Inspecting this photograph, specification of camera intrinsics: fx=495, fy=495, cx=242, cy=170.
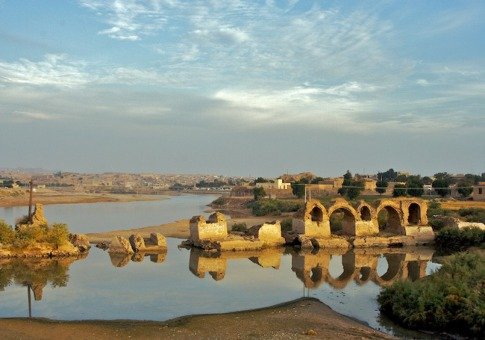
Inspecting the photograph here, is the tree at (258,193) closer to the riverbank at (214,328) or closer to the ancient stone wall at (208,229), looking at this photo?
the ancient stone wall at (208,229)

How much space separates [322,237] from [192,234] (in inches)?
297

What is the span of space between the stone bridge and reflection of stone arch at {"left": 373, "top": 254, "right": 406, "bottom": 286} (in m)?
4.35

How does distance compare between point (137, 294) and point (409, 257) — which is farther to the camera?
point (409, 257)

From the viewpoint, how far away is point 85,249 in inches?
994

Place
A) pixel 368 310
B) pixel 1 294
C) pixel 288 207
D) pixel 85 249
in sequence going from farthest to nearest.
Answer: pixel 288 207 → pixel 85 249 → pixel 1 294 → pixel 368 310

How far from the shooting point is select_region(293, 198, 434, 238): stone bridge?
29.2 m

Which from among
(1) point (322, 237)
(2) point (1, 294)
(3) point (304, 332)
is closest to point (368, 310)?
(3) point (304, 332)

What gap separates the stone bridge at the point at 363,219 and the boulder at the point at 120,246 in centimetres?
1009

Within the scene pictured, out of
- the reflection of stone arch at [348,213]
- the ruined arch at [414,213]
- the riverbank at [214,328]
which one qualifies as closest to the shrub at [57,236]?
the riverbank at [214,328]

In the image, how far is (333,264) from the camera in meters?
23.1

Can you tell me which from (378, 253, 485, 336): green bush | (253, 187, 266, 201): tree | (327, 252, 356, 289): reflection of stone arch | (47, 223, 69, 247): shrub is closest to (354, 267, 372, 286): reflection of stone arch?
(327, 252, 356, 289): reflection of stone arch

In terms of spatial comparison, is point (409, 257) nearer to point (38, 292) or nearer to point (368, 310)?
point (368, 310)

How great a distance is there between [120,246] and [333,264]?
34.8 ft

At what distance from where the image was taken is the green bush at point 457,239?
90.1ft
